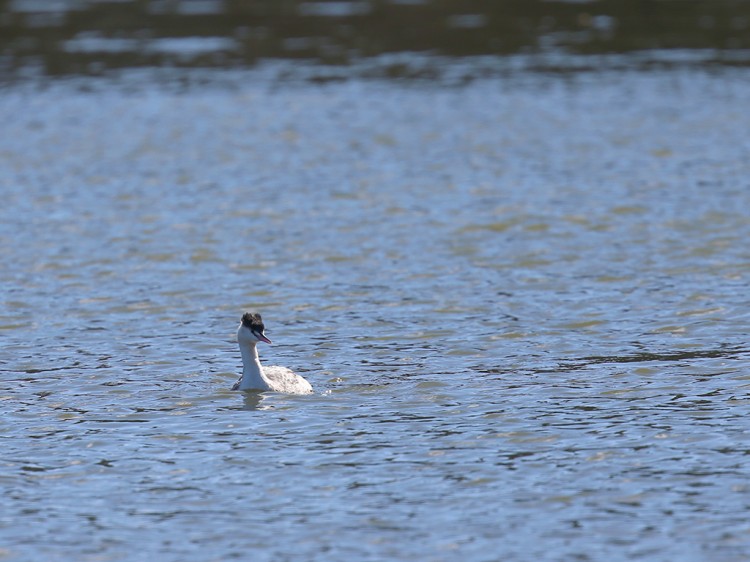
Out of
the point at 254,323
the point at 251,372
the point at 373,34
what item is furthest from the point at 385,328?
the point at 373,34

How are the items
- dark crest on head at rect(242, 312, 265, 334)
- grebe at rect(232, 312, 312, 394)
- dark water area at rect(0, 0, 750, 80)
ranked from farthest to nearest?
dark water area at rect(0, 0, 750, 80), dark crest on head at rect(242, 312, 265, 334), grebe at rect(232, 312, 312, 394)

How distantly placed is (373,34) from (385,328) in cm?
3312

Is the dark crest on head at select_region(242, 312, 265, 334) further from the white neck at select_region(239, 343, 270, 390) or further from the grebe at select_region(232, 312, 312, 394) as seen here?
the white neck at select_region(239, 343, 270, 390)

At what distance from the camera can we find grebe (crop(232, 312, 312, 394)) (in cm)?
1895

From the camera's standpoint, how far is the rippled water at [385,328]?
48.3 feet

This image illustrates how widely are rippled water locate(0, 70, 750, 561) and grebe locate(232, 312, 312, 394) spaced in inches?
9.5

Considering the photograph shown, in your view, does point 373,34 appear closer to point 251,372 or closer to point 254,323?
point 254,323

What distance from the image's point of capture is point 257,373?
18938 mm

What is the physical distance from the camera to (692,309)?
75.0ft

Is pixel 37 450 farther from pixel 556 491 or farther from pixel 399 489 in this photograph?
pixel 556 491

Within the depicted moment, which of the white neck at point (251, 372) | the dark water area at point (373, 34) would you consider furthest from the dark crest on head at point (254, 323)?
the dark water area at point (373, 34)

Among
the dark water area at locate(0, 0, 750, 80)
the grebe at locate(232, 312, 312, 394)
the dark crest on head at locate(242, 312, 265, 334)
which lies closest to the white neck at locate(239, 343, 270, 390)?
the grebe at locate(232, 312, 312, 394)

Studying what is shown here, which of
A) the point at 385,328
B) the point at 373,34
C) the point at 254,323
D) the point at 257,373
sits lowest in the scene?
the point at 385,328

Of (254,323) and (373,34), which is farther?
(373,34)
